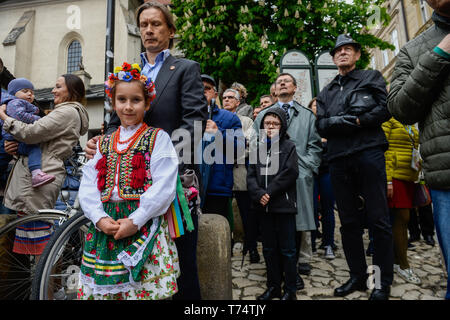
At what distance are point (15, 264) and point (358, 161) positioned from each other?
3.42 m

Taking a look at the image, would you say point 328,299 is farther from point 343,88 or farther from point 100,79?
point 100,79

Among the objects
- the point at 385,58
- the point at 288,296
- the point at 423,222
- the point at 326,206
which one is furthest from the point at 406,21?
the point at 288,296

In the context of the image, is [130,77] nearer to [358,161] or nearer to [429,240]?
[358,161]

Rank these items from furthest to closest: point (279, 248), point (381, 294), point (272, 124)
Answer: point (272, 124), point (279, 248), point (381, 294)

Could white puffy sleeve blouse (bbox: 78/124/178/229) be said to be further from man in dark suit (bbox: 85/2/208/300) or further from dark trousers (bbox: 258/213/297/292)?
dark trousers (bbox: 258/213/297/292)

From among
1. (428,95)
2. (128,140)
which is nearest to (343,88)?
(428,95)

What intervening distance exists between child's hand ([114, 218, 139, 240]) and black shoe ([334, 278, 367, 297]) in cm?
233

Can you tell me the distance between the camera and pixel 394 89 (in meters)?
1.83

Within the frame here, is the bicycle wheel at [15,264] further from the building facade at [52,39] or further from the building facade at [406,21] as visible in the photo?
the building facade at [406,21]

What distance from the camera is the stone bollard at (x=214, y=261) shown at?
7.27 ft

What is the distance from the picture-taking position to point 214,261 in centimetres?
224

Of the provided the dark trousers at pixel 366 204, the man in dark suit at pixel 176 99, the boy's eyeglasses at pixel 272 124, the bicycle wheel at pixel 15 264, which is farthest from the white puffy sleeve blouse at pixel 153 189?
the dark trousers at pixel 366 204

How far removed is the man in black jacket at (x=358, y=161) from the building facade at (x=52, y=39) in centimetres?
1643
